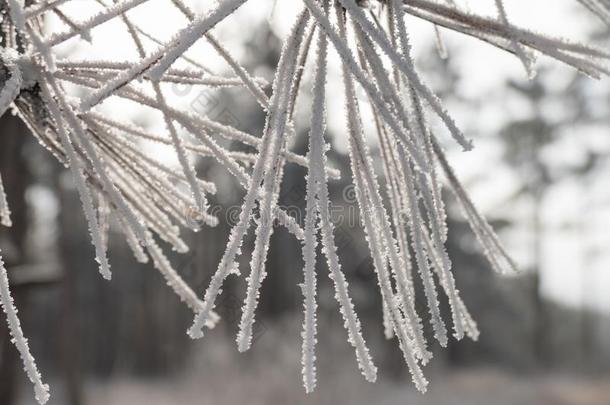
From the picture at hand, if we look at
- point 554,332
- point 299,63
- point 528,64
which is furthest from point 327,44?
point 554,332

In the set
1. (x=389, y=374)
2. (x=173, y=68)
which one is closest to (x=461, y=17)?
(x=173, y=68)

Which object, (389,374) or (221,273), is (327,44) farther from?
(389,374)

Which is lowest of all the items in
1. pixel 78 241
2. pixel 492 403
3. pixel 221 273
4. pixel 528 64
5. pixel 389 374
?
pixel 389 374

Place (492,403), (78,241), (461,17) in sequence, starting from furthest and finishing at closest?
(78,241) → (492,403) → (461,17)

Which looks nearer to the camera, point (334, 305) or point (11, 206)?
point (11, 206)

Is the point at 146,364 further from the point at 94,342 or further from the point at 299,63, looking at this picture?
the point at 299,63

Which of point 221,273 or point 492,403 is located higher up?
point 221,273

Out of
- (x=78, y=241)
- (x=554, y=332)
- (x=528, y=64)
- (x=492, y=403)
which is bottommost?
(x=554, y=332)

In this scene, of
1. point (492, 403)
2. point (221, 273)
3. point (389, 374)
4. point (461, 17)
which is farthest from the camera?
point (389, 374)

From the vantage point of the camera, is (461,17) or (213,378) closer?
(461,17)
